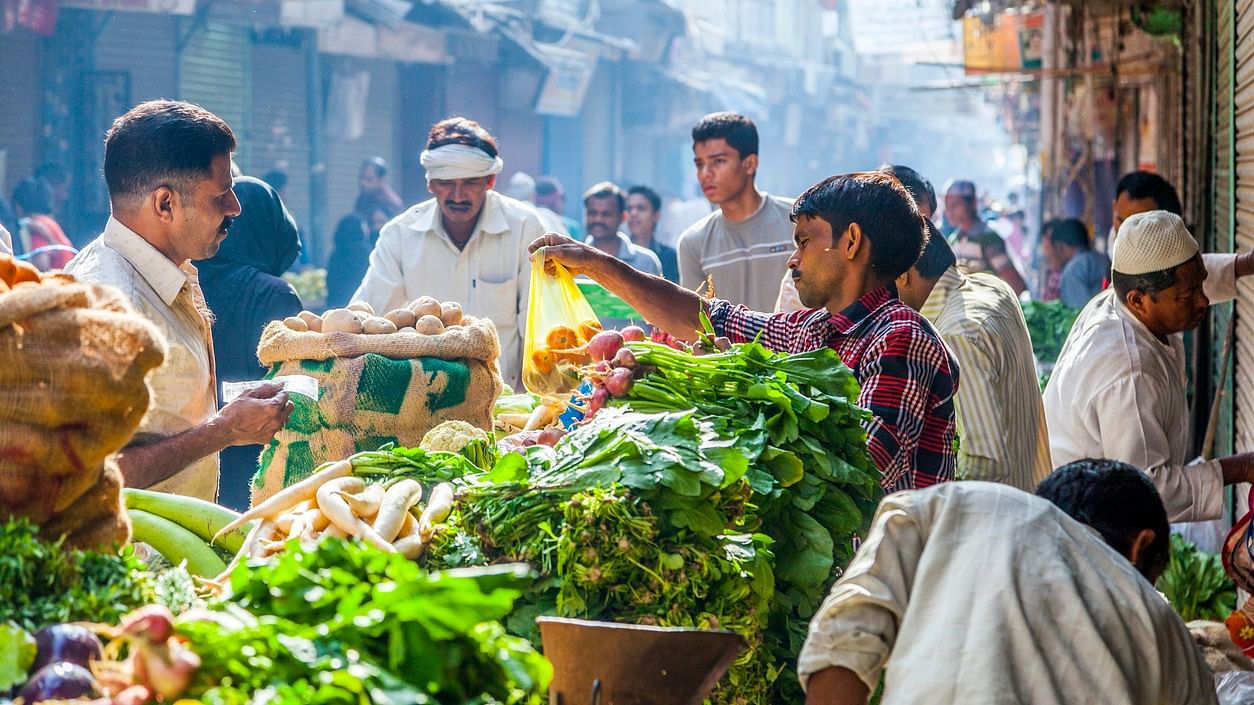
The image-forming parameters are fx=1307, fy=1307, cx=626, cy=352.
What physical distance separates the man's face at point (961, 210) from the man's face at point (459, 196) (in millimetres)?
6947

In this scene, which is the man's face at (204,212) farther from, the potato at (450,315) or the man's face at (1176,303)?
the man's face at (1176,303)

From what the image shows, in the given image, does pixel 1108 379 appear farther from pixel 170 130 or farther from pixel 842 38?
pixel 842 38

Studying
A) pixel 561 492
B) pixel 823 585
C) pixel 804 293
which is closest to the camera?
pixel 561 492

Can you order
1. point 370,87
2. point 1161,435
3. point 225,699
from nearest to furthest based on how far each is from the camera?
point 225,699, point 1161,435, point 370,87

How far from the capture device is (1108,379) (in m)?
4.31

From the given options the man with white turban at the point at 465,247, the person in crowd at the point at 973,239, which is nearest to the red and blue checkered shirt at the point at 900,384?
the man with white turban at the point at 465,247

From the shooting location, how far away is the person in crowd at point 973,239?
11367mm

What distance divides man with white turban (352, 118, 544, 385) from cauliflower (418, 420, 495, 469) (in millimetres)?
2107

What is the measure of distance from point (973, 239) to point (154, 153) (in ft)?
29.5

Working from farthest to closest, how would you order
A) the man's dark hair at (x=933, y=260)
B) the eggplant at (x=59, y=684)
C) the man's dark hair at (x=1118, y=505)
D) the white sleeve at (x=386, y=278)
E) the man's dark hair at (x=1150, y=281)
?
1. the white sleeve at (x=386, y=278)
2. the man's dark hair at (x=933, y=260)
3. the man's dark hair at (x=1150, y=281)
4. the man's dark hair at (x=1118, y=505)
5. the eggplant at (x=59, y=684)

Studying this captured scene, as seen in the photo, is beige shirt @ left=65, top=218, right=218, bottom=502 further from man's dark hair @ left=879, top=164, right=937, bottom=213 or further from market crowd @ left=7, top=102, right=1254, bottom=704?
man's dark hair @ left=879, top=164, right=937, bottom=213

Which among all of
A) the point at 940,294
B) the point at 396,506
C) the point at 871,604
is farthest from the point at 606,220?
the point at 871,604

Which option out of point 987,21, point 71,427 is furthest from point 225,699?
point 987,21

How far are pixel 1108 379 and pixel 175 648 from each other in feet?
11.0
